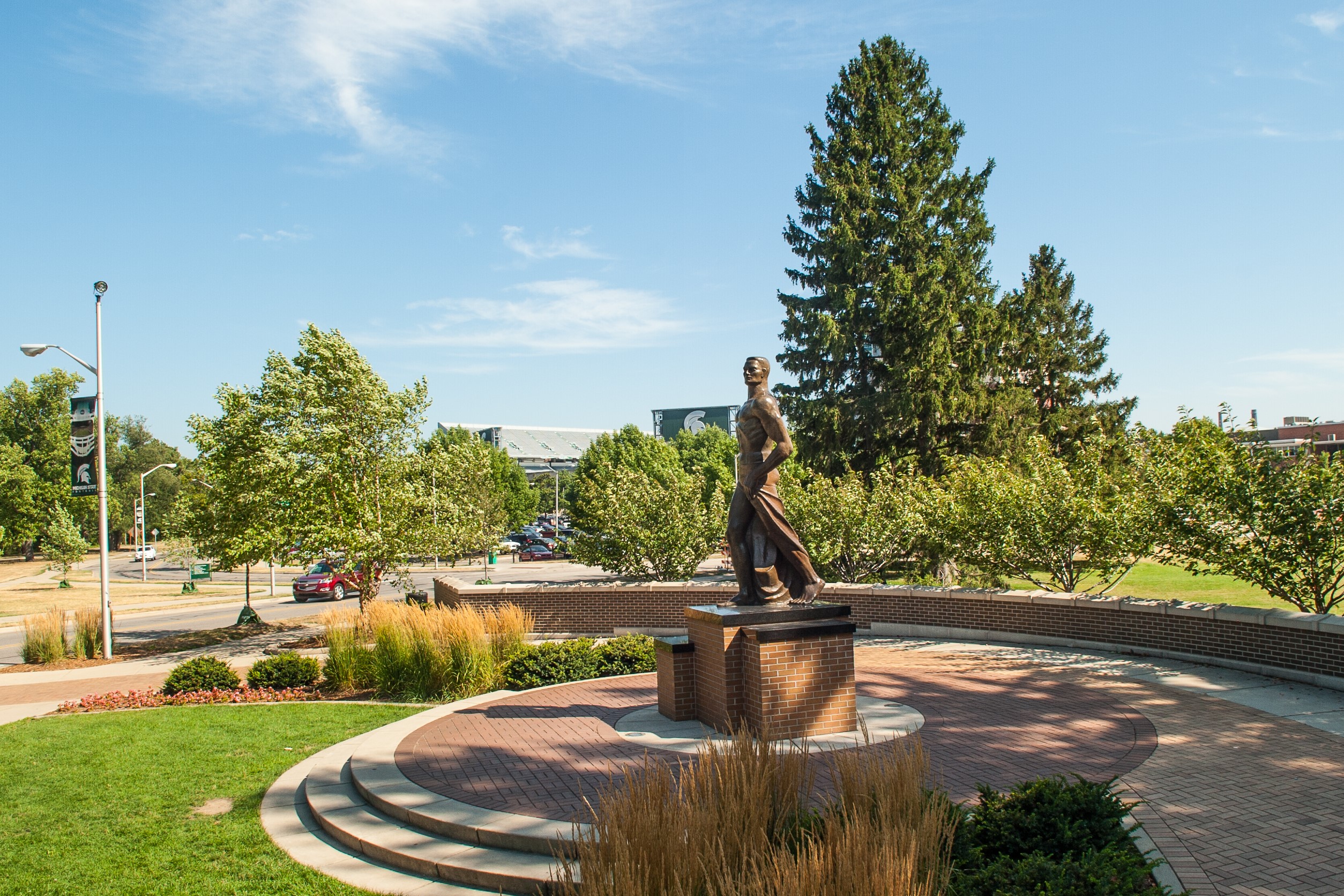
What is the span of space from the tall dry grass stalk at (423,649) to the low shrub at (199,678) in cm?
184

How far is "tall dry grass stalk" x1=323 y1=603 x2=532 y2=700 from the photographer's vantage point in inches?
484

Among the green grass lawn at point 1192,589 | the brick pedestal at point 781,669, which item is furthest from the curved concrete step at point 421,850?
the green grass lawn at point 1192,589

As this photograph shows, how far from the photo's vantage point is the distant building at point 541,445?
452ft

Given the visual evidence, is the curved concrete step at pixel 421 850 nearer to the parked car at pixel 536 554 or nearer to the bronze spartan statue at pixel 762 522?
the bronze spartan statue at pixel 762 522

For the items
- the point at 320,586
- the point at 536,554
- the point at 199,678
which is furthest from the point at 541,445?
the point at 199,678

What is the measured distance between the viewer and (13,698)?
14984mm

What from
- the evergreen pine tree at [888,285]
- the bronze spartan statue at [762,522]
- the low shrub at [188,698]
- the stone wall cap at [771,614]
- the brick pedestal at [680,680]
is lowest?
the low shrub at [188,698]

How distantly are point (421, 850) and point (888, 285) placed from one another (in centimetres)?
2555

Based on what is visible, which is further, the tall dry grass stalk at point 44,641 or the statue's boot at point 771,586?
the tall dry grass stalk at point 44,641

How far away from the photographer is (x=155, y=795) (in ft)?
26.8

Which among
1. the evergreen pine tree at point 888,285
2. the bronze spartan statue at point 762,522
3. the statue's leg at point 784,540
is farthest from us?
the evergreen pine tree at point 888,285

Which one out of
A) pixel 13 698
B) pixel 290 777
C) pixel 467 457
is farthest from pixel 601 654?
pixel 467 457

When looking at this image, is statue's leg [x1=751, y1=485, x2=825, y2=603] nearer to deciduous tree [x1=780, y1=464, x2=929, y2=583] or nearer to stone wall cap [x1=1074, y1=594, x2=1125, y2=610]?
stone wall cap [x1=1074, y1=594, x2=1125, y2=610]

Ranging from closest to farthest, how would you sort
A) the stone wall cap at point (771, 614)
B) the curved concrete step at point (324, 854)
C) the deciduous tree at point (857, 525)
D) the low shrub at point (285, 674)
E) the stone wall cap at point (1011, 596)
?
1. the curved concrete step at point (324, 854)
2. the stone wall cap at point (771, 614)
3. the low shrub at point (285, 674)
4. the stone wall cap at point (1011, 596)
5. the deciduous tree at point (857, 525)
